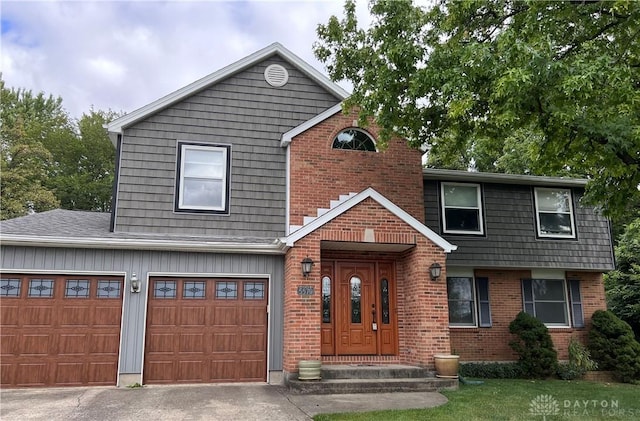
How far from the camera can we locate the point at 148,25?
13.3 meters

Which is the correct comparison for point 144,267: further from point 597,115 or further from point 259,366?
point 597,115

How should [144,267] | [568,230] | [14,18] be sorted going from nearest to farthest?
[144,267], [14,18], [568,230]

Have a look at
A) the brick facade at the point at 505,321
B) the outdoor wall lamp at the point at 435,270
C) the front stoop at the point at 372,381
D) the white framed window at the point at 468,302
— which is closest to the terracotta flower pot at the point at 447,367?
the front stoop at the point at 372,381

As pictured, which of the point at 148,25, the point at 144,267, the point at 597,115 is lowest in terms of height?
the point at 144,267

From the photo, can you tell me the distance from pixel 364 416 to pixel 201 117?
751 centimetres

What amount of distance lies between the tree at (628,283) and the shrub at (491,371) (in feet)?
22.7

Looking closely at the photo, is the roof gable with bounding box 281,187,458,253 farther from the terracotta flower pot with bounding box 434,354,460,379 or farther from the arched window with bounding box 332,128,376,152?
the terracotta flower pot with bounding box 434,354,460,379

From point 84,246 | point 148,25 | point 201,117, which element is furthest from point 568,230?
point 148,25

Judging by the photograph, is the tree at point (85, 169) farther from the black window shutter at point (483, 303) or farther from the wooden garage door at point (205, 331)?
the black window shutter at point (483, 303)

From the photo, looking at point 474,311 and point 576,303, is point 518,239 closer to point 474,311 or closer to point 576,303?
point 474,311

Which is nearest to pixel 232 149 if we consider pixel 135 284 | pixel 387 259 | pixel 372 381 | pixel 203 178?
pixel 203 178

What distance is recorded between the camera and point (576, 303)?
42.4 ft

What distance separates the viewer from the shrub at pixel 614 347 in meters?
11.6

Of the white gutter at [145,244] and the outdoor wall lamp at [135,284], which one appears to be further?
the outdoor wall lamp at [135,284]
